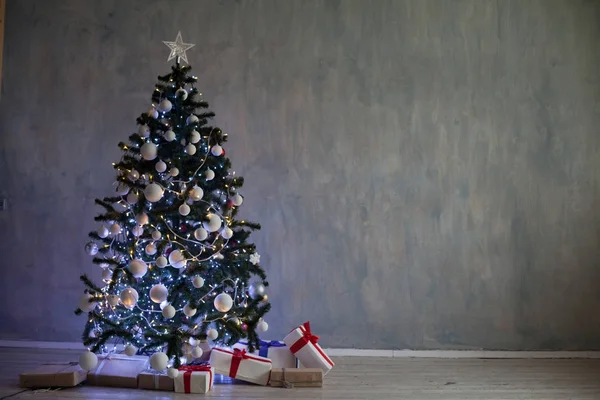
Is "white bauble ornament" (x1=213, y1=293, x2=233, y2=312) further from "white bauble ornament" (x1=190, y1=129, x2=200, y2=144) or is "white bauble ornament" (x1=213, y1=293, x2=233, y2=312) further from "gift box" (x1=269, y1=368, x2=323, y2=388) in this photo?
"white bauble ornament" (x1=190, y1=129, x2=200, y2=144)

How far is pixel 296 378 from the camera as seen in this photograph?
303cm

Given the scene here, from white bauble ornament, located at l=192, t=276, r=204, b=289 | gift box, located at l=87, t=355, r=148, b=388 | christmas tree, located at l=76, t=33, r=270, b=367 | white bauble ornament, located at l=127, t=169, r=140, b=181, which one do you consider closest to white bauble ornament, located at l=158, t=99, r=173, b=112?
christmas tree, located at l=76, t=33, r=270, b=367

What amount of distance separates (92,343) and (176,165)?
1.05 m

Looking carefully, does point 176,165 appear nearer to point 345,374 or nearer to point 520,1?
point 345,374

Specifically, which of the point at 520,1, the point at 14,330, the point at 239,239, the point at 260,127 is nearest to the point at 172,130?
the point at 239,239

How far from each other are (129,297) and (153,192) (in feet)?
1.81

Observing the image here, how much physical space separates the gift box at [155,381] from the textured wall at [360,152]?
3.56 ft

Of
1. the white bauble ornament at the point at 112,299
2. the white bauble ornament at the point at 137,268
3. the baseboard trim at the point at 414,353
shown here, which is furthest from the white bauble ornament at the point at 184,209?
the baseboard trim at the point at 414,353

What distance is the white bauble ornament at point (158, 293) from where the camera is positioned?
9.18ft

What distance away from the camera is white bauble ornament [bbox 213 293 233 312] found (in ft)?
9.25

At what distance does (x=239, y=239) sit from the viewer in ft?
9.97

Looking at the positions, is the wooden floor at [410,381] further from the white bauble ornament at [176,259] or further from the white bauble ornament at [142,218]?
the white bauble ornament at [142,218]

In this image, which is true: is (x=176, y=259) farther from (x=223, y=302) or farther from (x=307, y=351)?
(x=307, y=351)

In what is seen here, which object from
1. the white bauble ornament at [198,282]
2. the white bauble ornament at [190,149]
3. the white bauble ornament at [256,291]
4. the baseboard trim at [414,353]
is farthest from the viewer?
the baseboard trim at [414,353]
